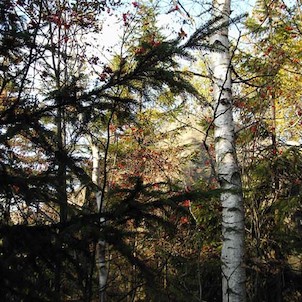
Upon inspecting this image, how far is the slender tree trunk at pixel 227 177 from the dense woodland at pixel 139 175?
Result: 0.01m

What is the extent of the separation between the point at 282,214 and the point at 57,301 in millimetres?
4523

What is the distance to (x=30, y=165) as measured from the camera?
5.33m

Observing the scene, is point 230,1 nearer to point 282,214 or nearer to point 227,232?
point 227,232

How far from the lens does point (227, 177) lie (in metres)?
3.91

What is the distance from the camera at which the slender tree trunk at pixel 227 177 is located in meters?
3.67

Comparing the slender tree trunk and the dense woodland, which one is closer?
the dense woodland

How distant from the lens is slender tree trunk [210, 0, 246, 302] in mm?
3672

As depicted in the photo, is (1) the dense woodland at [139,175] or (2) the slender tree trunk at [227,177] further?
(2) the slender tree trunk at [227,177]

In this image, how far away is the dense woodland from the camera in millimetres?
1972

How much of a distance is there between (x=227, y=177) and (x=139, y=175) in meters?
1.09

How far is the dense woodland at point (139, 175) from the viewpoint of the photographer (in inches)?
77.6

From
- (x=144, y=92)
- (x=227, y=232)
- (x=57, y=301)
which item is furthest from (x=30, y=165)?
(x=57, y=301)

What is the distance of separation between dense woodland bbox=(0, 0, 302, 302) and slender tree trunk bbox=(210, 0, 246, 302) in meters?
0.01

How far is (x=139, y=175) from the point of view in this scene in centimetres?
340
